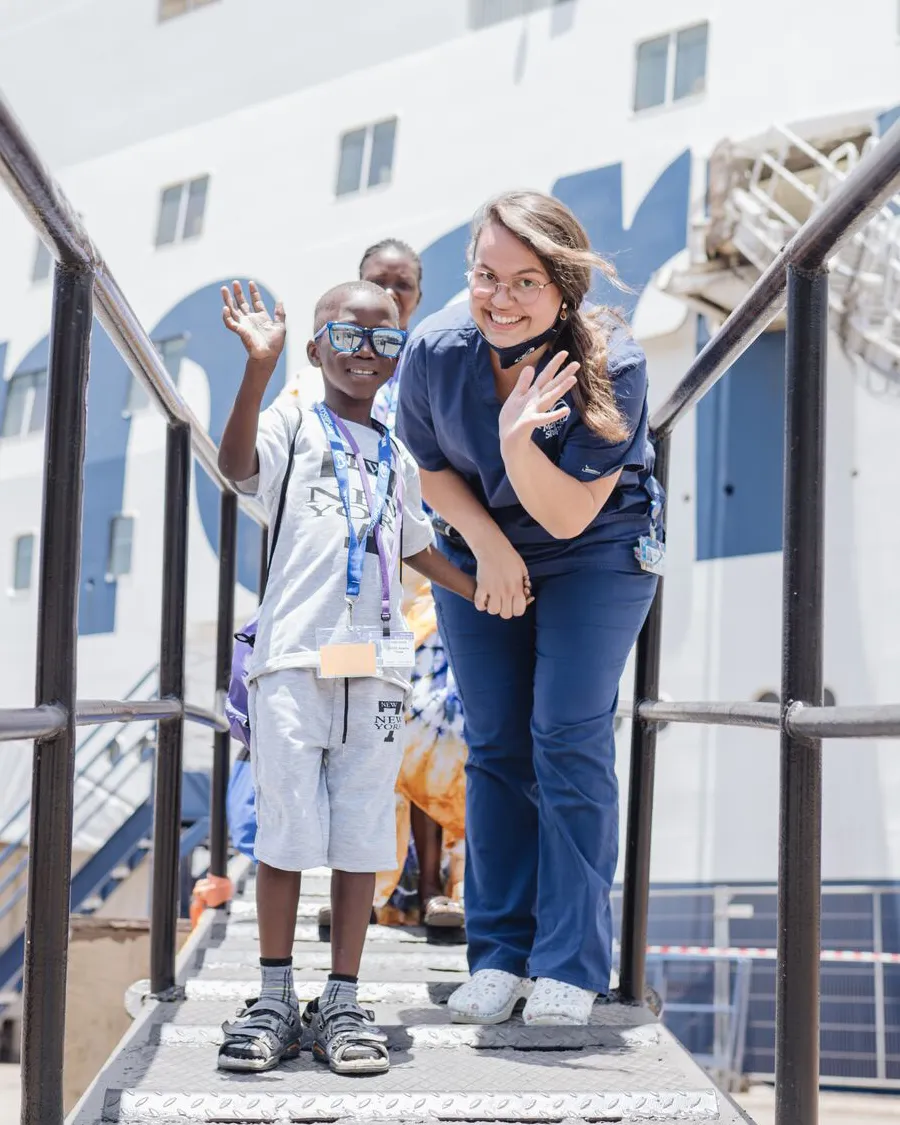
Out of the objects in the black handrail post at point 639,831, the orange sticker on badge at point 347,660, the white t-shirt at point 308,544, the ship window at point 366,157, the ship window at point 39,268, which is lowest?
the black handrail post at point 639,831

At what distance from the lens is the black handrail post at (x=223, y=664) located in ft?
Answer: 8.31

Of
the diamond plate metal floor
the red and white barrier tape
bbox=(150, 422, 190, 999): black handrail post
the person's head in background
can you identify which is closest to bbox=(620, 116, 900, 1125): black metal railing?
the diamond plate metal floor

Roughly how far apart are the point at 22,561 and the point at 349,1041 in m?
10.4

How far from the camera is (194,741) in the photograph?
31.4 feet

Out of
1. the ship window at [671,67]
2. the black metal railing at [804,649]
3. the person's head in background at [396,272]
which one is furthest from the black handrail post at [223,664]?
the ship window at [671,67]

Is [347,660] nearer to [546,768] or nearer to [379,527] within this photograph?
[379,527]

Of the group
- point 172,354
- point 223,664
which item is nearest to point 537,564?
point 223,664

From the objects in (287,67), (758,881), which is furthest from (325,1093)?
(287,67)

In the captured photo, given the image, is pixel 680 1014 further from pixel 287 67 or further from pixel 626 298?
pixel 287 67

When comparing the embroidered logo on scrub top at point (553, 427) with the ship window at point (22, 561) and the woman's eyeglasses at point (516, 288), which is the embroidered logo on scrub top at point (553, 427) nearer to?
the woman's eyeglasses at point (516, 288)

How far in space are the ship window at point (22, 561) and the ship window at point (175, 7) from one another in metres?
4.86

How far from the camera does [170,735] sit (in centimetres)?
191

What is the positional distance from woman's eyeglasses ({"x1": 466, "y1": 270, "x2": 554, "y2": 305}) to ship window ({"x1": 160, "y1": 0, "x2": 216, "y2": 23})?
11111mm

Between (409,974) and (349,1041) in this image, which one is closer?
(349,1041)
